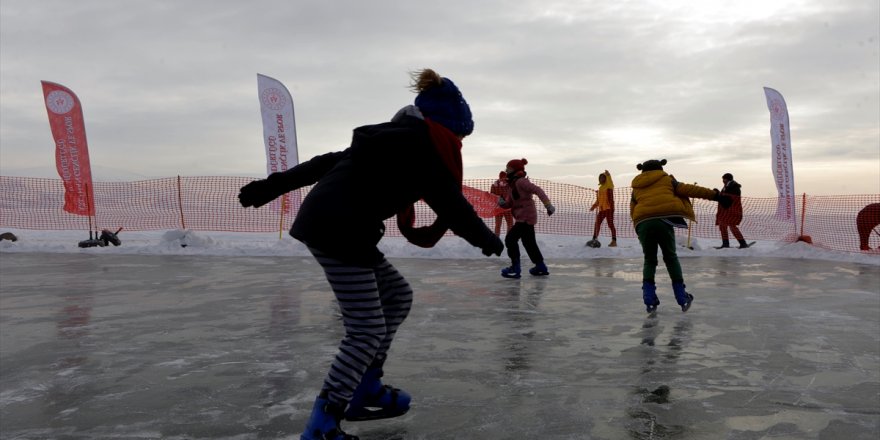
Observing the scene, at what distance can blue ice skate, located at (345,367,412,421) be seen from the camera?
343 centimetres

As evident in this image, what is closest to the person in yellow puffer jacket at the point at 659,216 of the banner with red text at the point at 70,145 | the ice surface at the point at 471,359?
the ice surface at the point at 471,359

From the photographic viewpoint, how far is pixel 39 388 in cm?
429

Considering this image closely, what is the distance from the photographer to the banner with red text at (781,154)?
Result: 655 inches

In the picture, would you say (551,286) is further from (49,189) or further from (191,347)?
(49,189)

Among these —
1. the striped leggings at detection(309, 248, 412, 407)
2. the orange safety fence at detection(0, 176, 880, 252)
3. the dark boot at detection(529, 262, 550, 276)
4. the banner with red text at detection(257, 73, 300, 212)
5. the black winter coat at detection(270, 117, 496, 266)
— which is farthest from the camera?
the orange safety fence at detection(0, 176, 880, 252)

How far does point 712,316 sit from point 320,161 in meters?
5.22

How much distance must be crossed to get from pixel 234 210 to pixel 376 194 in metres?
19.7

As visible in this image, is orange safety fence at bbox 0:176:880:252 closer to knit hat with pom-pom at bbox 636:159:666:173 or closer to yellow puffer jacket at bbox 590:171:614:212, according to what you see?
yellow puffer jacket at bbox 590:171:614:212

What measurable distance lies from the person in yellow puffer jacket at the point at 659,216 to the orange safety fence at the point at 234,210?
10944 millimetres

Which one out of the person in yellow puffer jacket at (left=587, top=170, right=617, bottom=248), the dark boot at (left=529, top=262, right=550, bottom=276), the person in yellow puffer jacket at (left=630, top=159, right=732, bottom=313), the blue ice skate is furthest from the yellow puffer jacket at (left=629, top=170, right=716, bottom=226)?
the person in yellow puffer jacket at (left=587, top=170, right=617, bottom=248)

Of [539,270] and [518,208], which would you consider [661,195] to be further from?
[539,270]

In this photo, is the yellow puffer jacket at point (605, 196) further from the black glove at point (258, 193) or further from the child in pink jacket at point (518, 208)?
the black glove at point (258, 193)

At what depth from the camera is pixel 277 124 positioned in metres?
17.0

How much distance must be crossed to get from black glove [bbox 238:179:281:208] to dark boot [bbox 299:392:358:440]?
91 cm
